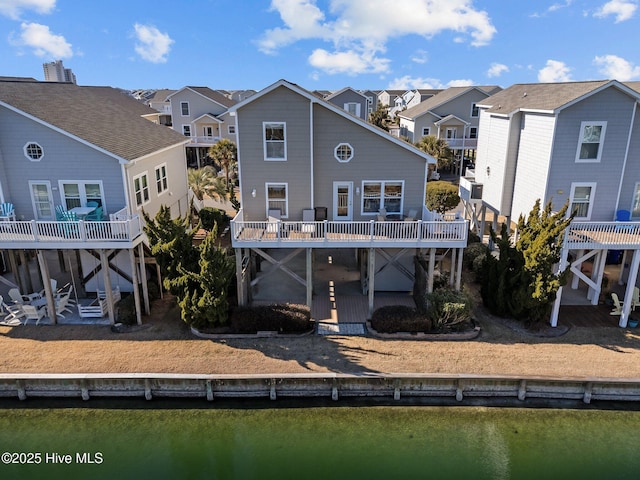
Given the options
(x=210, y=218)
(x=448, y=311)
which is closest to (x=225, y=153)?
(x=210, y=218)

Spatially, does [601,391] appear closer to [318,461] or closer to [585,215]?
[585,215]

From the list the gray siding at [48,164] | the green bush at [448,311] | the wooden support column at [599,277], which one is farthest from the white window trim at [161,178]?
the wooden support column at [599,277]

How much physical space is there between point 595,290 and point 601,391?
6.18 meters

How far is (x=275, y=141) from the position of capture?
18.5 meters

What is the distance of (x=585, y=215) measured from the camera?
18.8 m

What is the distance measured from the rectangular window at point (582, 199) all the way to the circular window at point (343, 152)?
367 inches

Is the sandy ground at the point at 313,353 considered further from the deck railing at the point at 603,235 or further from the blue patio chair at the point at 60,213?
the blue patio chair at the point at 60,213

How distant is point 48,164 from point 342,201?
1218 cm

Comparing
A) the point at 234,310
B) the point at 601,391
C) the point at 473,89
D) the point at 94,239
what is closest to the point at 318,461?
the point at 234,310

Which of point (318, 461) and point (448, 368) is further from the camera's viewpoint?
point (448, 368)

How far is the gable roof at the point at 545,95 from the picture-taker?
16844 mm

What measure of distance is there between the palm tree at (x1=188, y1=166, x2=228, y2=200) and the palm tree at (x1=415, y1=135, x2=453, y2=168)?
20.8m

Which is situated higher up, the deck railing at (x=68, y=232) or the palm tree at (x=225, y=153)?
the palm tree at (x=225, y=153)

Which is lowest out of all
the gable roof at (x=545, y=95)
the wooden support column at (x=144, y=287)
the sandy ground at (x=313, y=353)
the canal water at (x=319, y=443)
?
the canal water at (x=319, y=443)
